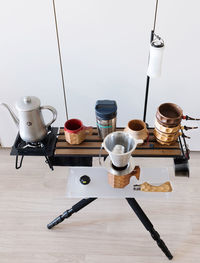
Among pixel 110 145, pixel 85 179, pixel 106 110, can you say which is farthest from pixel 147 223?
pixel 106 110

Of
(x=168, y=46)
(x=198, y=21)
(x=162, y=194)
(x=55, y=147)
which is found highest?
(x=198, y=21)

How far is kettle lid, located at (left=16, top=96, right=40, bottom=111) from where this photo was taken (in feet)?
4.09

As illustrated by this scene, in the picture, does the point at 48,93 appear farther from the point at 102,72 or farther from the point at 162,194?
the point at 162,194

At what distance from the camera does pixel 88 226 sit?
1.83 meters

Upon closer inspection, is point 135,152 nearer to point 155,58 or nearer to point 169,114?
point 169,114

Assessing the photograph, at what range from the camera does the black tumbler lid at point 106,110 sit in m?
1.31

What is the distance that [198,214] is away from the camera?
1862mm

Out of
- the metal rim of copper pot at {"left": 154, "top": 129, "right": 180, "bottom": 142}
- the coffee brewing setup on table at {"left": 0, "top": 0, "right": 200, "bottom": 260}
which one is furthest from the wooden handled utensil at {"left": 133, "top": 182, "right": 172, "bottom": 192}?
the metal rim of copper pot at {"left": 154, "top": 129, "right": 180, "bottom": 142}

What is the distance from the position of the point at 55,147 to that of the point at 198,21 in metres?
1.01

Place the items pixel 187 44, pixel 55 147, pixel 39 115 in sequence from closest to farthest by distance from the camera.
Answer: pixel 39 115
pixel 55 147
pixel 187 44

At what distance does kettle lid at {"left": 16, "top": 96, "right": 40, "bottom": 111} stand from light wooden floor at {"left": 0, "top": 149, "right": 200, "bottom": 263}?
0.92 metres

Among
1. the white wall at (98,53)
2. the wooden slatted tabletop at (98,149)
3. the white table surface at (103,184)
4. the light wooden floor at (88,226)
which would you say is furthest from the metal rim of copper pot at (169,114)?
the light wooden floor at (88,226)

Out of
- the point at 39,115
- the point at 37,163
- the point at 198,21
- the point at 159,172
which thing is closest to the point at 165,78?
the point at 198,21

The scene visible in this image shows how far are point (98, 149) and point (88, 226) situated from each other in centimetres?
69
